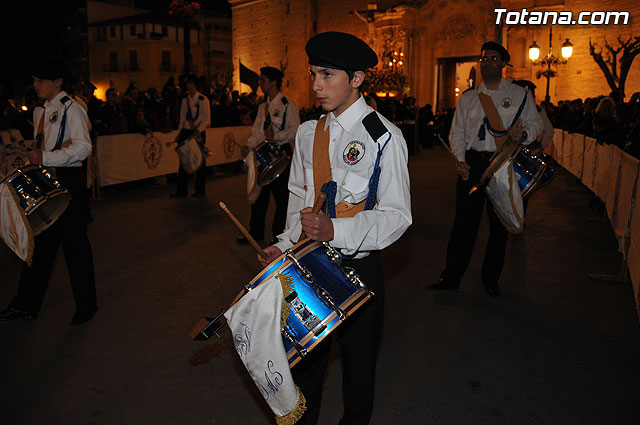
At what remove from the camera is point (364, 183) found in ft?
7.15

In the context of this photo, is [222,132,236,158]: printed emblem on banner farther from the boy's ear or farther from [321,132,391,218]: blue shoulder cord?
[321,132,391,218]: blue shoulder cord

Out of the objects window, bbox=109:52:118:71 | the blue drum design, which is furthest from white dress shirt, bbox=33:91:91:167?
window, bbox=109:52:118:71

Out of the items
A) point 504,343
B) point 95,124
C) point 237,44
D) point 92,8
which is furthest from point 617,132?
point 92,8

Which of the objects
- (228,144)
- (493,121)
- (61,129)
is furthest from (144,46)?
(493,121)

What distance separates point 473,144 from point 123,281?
3.77 meters

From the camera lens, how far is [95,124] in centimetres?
1024

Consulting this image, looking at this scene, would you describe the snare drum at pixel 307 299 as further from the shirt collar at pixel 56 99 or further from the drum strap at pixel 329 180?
the shirt collar at pixel 56 99

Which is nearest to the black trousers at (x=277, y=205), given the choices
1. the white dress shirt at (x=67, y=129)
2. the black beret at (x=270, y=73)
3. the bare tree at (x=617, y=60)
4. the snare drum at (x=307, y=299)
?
the black beret at (x=270, y=73)

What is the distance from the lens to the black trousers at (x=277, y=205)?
6637mm

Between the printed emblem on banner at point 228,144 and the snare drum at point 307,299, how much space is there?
12.5 m

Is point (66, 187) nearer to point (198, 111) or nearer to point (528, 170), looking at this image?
point (528, 170)

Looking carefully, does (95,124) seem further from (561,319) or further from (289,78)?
(289,78)

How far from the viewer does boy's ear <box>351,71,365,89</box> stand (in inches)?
86.9

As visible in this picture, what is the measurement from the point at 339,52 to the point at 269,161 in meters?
3.95
